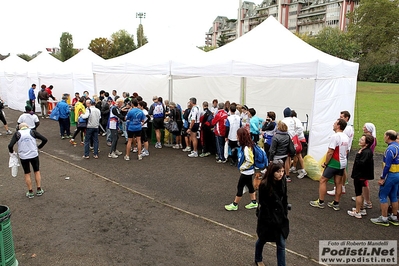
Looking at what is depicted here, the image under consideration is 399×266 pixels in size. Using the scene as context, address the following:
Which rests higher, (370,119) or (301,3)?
(301,3)

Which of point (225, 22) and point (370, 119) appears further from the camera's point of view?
point (225, 22)

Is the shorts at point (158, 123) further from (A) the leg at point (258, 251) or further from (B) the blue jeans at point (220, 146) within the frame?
(A) the leg at point (258, 251)

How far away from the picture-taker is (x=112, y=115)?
9.21 meters

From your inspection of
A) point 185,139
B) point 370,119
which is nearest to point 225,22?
point 370,119

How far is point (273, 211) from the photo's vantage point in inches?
146

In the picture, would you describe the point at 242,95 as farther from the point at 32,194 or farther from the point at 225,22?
the point at 225,22

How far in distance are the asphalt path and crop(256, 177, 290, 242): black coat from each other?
2.34ft

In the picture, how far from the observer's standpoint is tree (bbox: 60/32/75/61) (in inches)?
2358

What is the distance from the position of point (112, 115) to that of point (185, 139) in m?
2.39

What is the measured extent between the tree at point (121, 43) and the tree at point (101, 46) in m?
0.66

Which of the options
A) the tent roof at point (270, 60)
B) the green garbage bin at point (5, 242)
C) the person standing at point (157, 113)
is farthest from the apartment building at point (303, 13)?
the green garbage bin at point (5, 242)

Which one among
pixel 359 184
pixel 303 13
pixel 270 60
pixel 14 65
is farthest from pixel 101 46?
pixel 303 13

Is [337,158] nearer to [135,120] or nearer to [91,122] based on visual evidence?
[135,120]

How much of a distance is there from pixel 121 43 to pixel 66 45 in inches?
579
